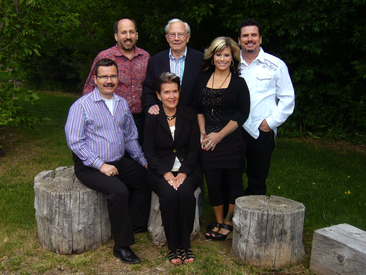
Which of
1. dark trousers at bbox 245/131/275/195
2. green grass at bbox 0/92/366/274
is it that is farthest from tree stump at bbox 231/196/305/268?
dark trousers at bbox 245/131/275/195

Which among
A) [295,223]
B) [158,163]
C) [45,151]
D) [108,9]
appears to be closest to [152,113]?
[158,163]

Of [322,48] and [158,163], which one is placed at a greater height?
[322,48]

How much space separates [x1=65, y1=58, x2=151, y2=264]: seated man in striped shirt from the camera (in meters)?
3.51

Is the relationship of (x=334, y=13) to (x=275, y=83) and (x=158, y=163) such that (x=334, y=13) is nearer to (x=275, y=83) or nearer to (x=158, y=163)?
(x=275, y=83)

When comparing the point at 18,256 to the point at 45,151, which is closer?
the point at 18,256

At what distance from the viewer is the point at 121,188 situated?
11.5ft

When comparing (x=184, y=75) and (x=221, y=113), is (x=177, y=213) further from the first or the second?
(x=184, y=75)

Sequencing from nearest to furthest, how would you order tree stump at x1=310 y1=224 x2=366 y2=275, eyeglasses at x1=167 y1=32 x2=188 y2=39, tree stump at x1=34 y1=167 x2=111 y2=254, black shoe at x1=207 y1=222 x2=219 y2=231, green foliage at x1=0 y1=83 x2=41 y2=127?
tree stump at x1=310 y1=224 x2=366 y2=275, tree stump at x1=34 y1=167 x2=111 y2=254, eyeglasses at x1=167 y1=32 x2=188 y2=39, black shoe at x1=207 y1=222 x2=219 y2=231, green foliage at x1=0 y1=83 x2=41 y2=127

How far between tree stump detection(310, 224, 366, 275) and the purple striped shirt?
2.10 meters

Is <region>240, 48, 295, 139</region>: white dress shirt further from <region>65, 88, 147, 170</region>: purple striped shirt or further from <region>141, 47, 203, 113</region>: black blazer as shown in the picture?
<region>65, 88, 147, 170</region>: purple striped shirt

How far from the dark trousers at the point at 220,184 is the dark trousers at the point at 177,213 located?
341 millimetres

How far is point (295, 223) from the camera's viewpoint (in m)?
3.36

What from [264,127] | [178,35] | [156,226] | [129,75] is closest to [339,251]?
[264,127]

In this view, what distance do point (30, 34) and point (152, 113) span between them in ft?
12.4
